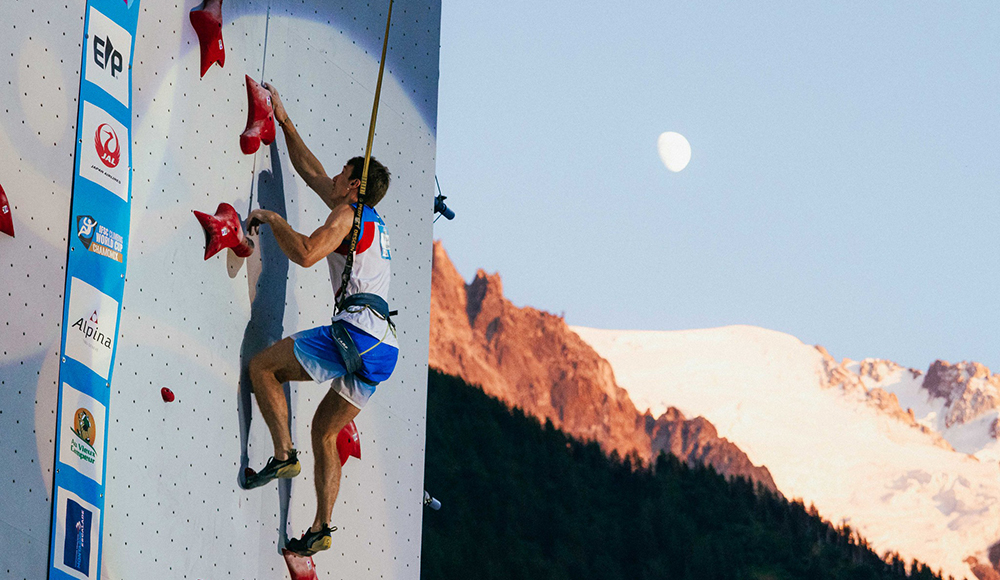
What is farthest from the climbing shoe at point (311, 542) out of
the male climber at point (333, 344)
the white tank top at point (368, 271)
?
the white tank top at point (368, 271)

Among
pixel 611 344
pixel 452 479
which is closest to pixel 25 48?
pixel 452 479

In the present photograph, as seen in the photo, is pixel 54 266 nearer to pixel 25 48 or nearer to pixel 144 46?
pixel 25 48

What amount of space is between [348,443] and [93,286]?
1762 millimetres

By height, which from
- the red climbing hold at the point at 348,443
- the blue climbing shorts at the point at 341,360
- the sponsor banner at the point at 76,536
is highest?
the blue climbing shorts at the point at 341,360

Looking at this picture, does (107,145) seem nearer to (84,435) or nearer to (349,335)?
(84,435)

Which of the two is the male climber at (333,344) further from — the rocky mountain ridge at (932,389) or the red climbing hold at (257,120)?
the rocky mountain ridge at (932,389)

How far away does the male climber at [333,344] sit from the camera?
13.1 ft

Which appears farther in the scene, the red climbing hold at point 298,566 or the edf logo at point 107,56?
the red climbing hold at point 298,566

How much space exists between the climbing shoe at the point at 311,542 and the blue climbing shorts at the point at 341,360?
0.55m

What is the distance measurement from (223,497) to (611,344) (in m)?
96.3

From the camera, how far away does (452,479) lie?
87.1ft

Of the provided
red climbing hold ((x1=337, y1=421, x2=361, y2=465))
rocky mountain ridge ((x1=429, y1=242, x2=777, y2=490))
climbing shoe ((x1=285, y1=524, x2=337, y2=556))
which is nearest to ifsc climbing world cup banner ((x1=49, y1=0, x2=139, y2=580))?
climbing shoe ((x1=285, y1=524, x2=337, y2=556))

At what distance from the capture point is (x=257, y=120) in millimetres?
4145

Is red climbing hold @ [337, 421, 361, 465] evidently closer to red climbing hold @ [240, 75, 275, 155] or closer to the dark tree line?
red climbing hold @ [240, 75, 275, 155]
